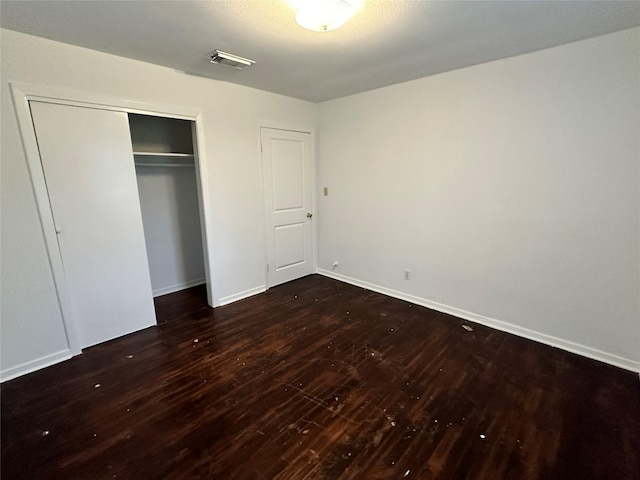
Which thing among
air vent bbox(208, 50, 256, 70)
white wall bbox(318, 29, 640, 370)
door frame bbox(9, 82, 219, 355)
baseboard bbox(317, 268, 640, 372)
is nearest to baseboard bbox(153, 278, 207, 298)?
door frame bbox(9, 82, 219, 355)

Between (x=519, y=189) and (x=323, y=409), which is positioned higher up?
(x=519, y=189)

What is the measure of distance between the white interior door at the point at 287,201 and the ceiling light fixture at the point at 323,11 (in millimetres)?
1982

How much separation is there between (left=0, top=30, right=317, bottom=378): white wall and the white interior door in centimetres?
34

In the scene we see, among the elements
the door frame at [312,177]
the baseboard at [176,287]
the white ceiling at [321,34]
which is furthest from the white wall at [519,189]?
the baseboard at [176,287]

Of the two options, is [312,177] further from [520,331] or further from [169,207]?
[520,331]

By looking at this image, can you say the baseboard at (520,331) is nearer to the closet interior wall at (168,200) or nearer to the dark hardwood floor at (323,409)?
the dark hardwood floor at (323,409)

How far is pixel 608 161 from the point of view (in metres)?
2.20

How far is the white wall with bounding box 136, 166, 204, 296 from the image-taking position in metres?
3.61

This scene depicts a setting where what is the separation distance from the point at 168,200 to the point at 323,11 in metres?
3.00

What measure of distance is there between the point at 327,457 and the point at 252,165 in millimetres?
2962

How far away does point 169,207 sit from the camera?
378 centimetres

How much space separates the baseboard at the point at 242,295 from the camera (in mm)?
3485

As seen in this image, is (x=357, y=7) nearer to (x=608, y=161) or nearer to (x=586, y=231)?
(x=608, y=161)

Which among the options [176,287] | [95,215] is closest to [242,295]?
[176,287]
